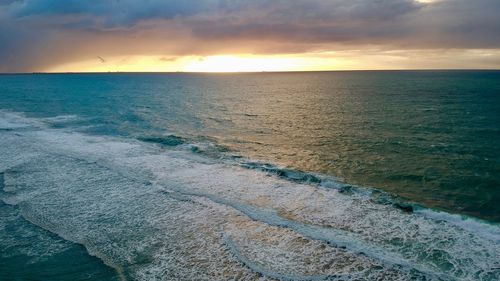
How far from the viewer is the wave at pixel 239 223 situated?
1170 cm

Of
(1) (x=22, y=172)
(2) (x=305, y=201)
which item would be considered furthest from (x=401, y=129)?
(1) (x=22, y=172)

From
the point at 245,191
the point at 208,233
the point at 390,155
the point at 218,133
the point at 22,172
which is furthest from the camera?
the point at 218,133

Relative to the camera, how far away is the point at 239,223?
1498cm

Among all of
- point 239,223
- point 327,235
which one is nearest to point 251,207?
point 239,223

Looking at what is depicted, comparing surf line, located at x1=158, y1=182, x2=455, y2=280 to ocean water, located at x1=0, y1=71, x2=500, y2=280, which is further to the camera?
ocean water, located at x1=0, y1=71, x2=500, y2=280

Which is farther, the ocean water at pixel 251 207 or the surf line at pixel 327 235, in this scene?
the ocean water at pixel 251 207

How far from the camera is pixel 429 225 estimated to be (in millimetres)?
14555

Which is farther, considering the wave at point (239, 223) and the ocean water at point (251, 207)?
the ocean water at point (251, 207)

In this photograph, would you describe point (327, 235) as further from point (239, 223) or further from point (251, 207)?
point (251, 207)

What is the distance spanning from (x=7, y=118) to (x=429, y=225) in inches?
1976

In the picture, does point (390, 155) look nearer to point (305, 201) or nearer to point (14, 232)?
point (305, 201)

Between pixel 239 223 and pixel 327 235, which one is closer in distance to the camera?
pixel 327 235

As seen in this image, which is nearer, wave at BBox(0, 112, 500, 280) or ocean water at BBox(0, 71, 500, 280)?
wave at BBox(0, 112, 500, 280)

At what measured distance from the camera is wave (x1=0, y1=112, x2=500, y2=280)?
11695 mm
